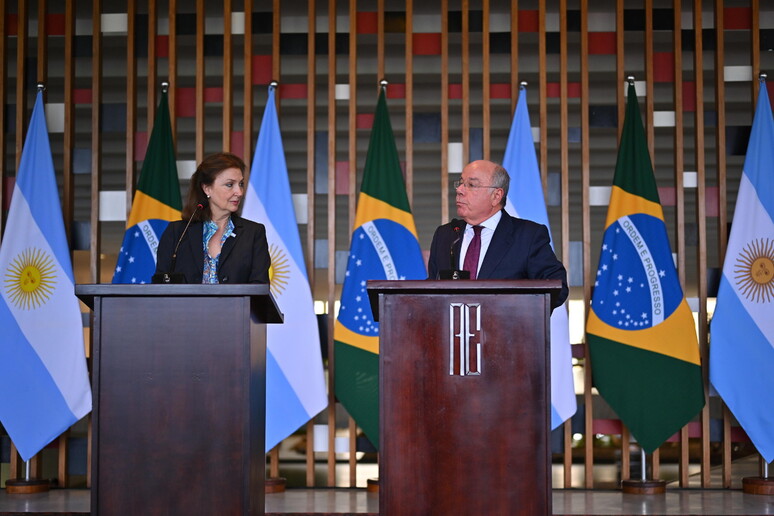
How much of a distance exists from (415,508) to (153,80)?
3.76 meters

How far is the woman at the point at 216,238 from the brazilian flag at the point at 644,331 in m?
2.51

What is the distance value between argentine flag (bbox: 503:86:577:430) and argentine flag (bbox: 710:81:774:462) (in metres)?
0.79

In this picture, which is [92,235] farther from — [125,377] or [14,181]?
[125,377]

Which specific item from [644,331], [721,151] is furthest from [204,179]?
[721,151]

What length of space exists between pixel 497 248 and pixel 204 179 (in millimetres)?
1062

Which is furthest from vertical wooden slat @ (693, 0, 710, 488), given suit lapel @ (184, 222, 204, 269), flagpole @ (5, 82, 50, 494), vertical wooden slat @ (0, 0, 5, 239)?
vertical wooden slat @ (0, 0, 5, 239)

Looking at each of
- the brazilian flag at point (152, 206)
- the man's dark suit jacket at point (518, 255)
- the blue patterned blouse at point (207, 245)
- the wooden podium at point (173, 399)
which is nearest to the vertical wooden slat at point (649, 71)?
A: the man's dark suit jacket at point (518, 255)

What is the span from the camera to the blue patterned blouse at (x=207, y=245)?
3430 millimetres

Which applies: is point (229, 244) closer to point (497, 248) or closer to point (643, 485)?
point (497, 248)

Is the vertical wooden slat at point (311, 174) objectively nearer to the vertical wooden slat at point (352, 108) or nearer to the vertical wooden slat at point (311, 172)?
the vertical wooden slat at point (311, 172)

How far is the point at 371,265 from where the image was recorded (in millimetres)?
5520

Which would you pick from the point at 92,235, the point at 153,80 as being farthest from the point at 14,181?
the point at 153,80

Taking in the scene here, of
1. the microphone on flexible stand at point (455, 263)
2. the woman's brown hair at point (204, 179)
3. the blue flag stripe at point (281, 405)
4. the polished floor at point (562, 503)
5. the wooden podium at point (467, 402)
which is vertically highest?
the woman's brown hair at point (204, 179)

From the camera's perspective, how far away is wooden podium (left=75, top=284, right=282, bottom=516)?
2.93 m
